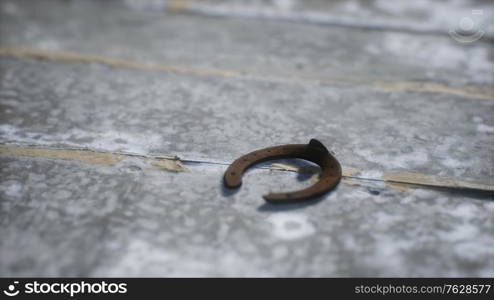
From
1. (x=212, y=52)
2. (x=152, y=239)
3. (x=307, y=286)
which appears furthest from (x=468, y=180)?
(x=212, y=52)

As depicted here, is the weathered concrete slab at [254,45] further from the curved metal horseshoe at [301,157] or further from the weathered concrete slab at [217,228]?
the weathered concrete slab at [217,228]

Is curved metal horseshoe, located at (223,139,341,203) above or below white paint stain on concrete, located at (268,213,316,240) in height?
above

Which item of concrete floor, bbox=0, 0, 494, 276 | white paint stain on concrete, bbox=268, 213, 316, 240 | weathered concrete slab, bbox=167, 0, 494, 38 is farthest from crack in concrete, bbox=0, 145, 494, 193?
weathered concrete slab, bbox=167, 0, 494, 38

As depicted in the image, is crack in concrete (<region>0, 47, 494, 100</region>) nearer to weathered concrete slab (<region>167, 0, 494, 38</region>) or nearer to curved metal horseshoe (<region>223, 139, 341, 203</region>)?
curved metal horseshoe (<region>223, 139, 341, 203</region>)

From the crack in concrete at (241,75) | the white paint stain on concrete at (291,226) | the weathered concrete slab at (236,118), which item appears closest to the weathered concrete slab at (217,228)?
the white paint stain on concrete at (291,226)

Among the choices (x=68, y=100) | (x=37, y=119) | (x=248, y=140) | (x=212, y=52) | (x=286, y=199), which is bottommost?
(x=286, y=199)

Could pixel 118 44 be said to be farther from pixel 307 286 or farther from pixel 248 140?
pixel 307 286
